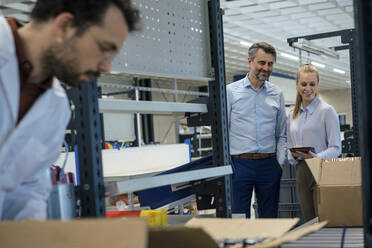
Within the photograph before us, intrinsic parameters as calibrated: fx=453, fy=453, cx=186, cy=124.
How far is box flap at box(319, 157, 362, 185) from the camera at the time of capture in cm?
230

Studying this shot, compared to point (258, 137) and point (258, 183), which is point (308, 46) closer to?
point (258, 137)

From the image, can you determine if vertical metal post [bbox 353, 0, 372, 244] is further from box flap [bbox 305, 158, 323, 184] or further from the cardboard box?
box flap [bbox 305, 158, 323, 184]

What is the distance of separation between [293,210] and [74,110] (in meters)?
2.42

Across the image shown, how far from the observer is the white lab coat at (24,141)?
1.20m

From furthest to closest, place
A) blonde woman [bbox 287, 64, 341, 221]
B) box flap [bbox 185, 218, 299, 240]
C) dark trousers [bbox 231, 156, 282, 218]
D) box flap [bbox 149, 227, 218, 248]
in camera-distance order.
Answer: dark trousers [bbox 231, 156, 282, 218], blonde woman [bbox 287, 64, 341, 221], box flap [bbox 185, 218, 299, 240], box flap [bbox 149, 227, 218, 248]

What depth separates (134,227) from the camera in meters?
0.98

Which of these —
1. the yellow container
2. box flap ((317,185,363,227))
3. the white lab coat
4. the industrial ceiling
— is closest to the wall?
the industrial ceiling

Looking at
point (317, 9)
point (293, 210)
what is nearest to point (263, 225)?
point (293, 210)

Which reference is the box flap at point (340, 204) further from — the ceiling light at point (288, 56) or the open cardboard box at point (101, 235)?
the ceiling light at point (288, 56)

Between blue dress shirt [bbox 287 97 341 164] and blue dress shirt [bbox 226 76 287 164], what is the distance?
0.28ft

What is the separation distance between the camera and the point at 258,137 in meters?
3.09

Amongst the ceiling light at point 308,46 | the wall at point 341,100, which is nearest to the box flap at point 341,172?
the ceiling light at point 308,46

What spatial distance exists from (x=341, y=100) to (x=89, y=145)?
26.2 metres

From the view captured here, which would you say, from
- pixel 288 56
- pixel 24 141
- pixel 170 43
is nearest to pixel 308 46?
pixel 170 43
